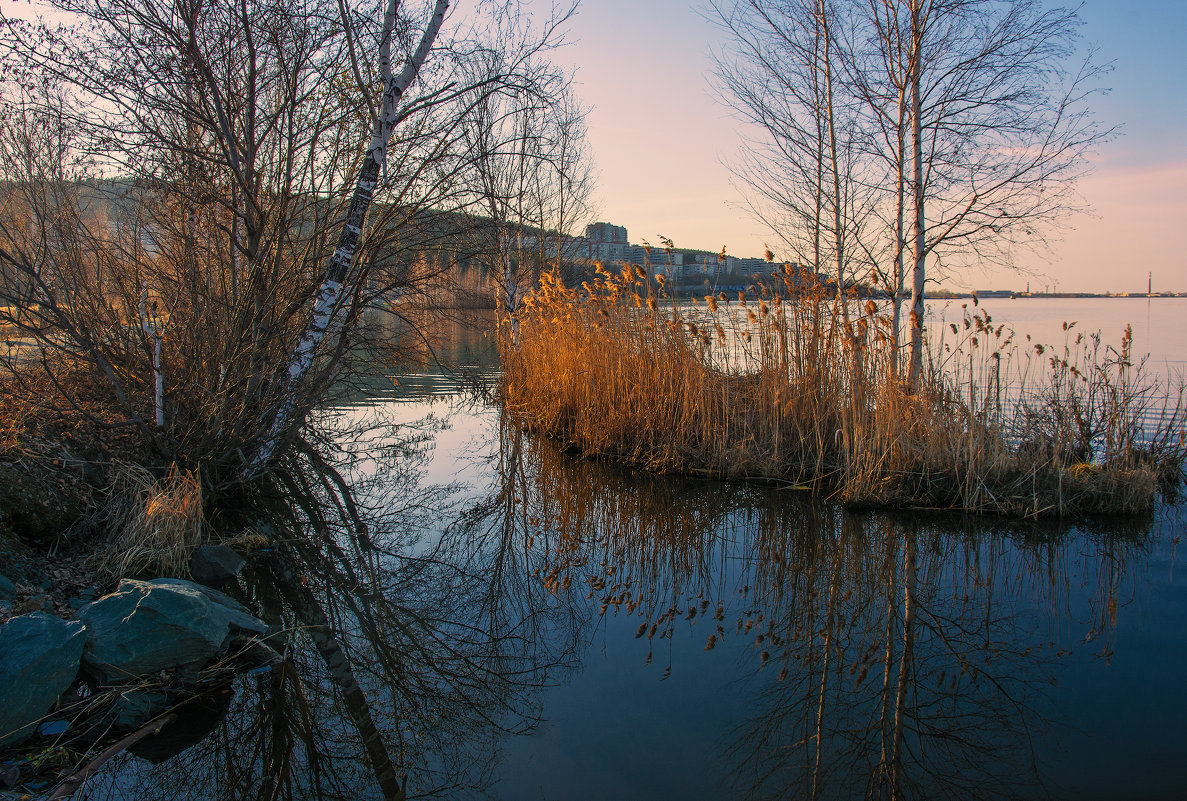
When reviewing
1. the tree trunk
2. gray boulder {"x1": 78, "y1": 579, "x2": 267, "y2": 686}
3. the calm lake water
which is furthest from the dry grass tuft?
the tree trunk

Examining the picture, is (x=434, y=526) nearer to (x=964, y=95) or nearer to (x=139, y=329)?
(x=139, y=329)

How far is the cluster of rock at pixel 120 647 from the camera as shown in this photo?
282 centimetres

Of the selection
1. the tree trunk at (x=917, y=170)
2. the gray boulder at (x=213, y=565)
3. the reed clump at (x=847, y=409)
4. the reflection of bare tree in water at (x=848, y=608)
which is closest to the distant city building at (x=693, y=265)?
the reed clump at (x=847, y=409)

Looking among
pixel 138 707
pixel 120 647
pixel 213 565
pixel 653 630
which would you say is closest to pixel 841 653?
pixel 653 630

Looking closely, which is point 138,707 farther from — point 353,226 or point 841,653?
point 353,226

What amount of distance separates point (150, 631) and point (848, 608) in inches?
149

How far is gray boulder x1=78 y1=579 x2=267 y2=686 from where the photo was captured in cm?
320

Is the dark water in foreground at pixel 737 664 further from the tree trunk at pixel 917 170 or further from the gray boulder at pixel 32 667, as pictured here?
the tree trunk at pixel 917 170

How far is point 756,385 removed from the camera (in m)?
7.47

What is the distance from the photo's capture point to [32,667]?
286cm

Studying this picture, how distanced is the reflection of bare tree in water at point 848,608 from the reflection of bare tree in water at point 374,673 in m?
0.63

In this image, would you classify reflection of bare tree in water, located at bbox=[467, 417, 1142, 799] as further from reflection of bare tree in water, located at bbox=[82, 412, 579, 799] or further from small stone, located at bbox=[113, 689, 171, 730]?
small stone, located at bbox=[113, 689, 171, 730]

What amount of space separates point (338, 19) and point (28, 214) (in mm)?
3526

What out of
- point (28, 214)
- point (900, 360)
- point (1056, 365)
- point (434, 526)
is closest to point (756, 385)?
point (900, 360)
